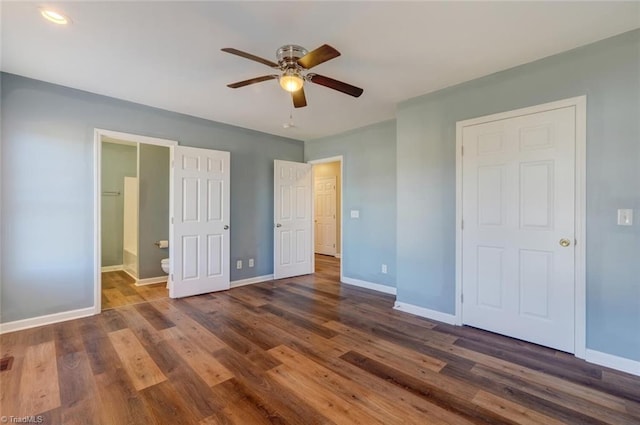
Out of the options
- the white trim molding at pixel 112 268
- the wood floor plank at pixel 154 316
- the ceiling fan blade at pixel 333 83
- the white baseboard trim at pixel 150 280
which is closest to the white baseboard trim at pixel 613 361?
the ceiling fan blade at pixel 333 83

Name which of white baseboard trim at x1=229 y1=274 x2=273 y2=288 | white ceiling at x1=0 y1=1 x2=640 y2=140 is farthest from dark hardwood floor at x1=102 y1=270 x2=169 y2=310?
white ceiling at x1=0 y1=1 x2=640 y2=140

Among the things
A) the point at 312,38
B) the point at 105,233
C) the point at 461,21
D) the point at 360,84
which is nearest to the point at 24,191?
the point at 105,233

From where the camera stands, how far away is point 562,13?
6.25ft

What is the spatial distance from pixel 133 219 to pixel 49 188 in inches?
104

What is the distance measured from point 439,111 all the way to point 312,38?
1.73 meters

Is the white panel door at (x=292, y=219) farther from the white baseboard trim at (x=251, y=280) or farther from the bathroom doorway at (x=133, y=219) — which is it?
the bathroom doorway at (x=133, y=219)

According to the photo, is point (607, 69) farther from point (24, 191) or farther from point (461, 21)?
point (24, 191)

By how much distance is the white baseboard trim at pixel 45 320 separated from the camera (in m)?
2.82

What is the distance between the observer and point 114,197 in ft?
18.1

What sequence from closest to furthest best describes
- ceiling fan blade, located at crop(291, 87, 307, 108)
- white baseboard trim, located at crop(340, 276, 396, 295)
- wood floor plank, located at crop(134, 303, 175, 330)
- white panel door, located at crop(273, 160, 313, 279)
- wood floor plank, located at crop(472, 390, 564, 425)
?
1. wood floor plank, located at crop(472, 390, 564, 425)
2. ceiling fan blade, located at crop(291, 87, 307, 108)
3. wood floor plank, located at crop(134, 303, 175, 330)
4. white baseboard trim, located at crop(340, 276, 396, 295)
5. white panel door, located at crop(273, 160, 313, 279)

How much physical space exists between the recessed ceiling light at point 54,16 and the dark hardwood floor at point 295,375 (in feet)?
8.44

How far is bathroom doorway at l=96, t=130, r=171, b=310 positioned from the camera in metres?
4.08

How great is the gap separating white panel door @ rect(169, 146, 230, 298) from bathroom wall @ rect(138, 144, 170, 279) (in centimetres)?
120

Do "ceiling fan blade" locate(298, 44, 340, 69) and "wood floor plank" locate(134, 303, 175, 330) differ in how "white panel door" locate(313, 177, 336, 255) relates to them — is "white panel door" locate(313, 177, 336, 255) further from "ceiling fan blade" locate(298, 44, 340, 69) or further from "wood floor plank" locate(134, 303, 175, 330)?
"ceiling fan blade" locate(298, 44, 340, 69)
